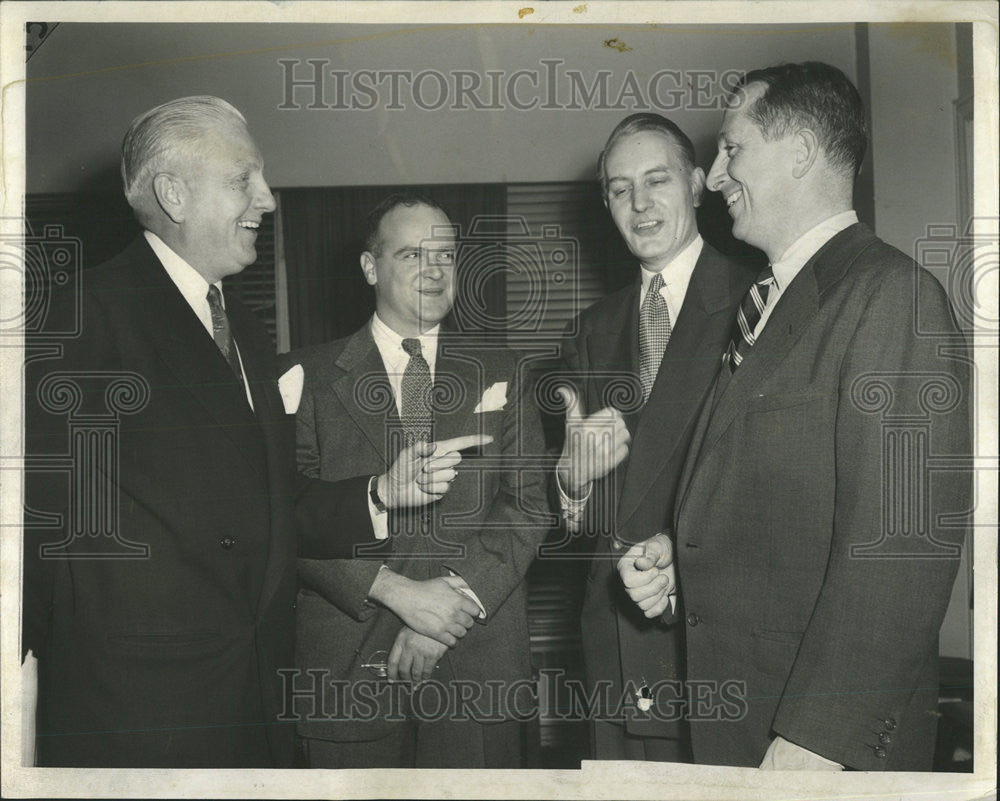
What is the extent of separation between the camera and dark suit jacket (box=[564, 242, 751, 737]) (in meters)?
1.99

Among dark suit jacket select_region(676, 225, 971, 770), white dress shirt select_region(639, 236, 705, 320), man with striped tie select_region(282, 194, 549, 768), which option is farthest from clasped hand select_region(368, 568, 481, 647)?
white dress shirt select_region(639, 236, 705, 320)

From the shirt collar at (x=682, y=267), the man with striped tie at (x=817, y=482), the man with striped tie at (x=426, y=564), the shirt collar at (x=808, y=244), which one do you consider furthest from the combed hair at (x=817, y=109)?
the man with striped tie at (x=426, y=564)

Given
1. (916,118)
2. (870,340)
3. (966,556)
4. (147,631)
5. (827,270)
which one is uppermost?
(916,118)

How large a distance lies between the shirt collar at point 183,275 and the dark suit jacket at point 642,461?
2.59ft

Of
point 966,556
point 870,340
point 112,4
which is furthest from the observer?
point 112,4

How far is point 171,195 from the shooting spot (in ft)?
6.79

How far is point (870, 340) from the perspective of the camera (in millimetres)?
1791

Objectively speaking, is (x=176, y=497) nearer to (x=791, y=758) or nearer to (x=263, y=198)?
(x=263, y=198)

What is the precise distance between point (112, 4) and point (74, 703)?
148cm

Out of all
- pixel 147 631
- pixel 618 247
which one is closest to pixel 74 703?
pixel 147 631

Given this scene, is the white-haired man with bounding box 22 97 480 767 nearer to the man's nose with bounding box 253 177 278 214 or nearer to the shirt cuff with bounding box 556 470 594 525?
the man's nose with bounding box 253 177 278 214

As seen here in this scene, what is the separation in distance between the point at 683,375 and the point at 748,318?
0.17 metres

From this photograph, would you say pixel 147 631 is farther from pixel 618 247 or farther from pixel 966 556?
pixel 966 556

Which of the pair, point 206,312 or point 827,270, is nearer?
point 827,270
